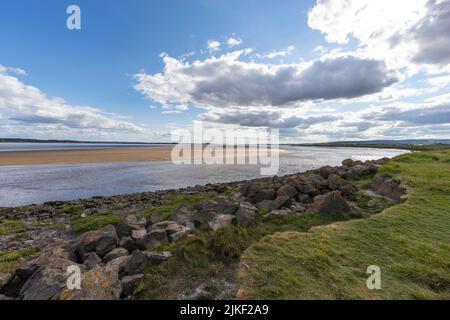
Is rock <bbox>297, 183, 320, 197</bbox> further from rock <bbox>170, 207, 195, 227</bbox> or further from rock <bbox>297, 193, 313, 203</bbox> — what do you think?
rock <bbox>170, 207, 195, 227</bbox>

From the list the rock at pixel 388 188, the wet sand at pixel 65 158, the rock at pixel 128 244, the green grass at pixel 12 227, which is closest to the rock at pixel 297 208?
the rock at pixel 388 188

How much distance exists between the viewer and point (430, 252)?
625cm

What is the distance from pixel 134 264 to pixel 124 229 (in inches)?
161

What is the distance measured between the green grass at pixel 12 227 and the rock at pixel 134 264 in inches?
424

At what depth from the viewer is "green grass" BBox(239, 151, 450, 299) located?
4.69 meters

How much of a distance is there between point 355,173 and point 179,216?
13.7 metres

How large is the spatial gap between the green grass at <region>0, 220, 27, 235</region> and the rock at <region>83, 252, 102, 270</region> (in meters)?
8.41

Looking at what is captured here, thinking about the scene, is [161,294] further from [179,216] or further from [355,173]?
[355,173]

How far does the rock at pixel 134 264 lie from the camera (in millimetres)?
5559

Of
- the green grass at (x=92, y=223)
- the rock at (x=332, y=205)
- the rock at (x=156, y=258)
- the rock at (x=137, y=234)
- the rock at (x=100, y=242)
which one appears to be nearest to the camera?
the rock at (x=156, y=258)

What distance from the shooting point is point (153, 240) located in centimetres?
810

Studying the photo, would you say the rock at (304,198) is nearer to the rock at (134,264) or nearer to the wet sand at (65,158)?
the rock at (134,264)

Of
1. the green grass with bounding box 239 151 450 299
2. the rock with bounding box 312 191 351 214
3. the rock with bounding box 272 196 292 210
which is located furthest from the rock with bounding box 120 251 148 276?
the rock with bounding box 312 191 351 214
